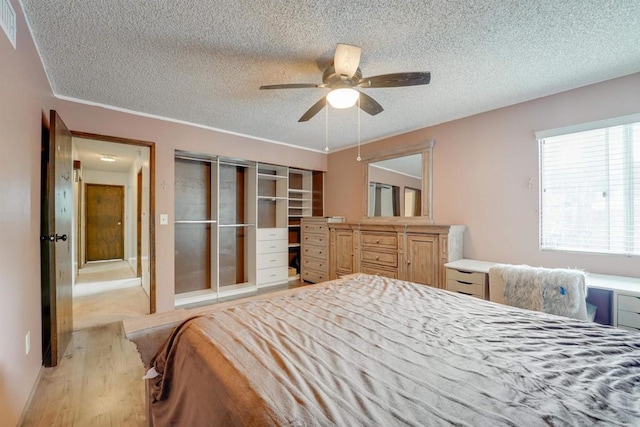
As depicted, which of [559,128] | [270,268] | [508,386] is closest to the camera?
[508,386]

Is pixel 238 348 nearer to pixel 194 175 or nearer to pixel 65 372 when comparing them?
pixel 65 372

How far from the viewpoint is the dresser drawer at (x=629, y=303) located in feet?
6.17

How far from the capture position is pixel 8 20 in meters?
1.40

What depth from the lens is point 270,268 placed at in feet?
14.8

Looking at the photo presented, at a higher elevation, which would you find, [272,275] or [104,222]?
[104,222]

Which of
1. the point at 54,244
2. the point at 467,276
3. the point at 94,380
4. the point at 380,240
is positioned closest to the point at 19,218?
the point at 54,244

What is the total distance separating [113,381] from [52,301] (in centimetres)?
78

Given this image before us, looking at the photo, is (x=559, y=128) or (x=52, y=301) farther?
(x=559, y=128)

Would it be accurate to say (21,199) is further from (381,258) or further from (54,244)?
(381,258)

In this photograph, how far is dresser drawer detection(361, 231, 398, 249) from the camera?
3579 mm

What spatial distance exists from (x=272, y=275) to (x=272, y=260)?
0.25 meters

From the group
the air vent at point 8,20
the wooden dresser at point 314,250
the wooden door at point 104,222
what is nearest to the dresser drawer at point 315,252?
the wooden dresser at point 314,250

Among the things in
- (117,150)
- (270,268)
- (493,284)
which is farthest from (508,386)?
(117,150)

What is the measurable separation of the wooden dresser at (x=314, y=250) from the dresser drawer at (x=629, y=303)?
10.5 ft
